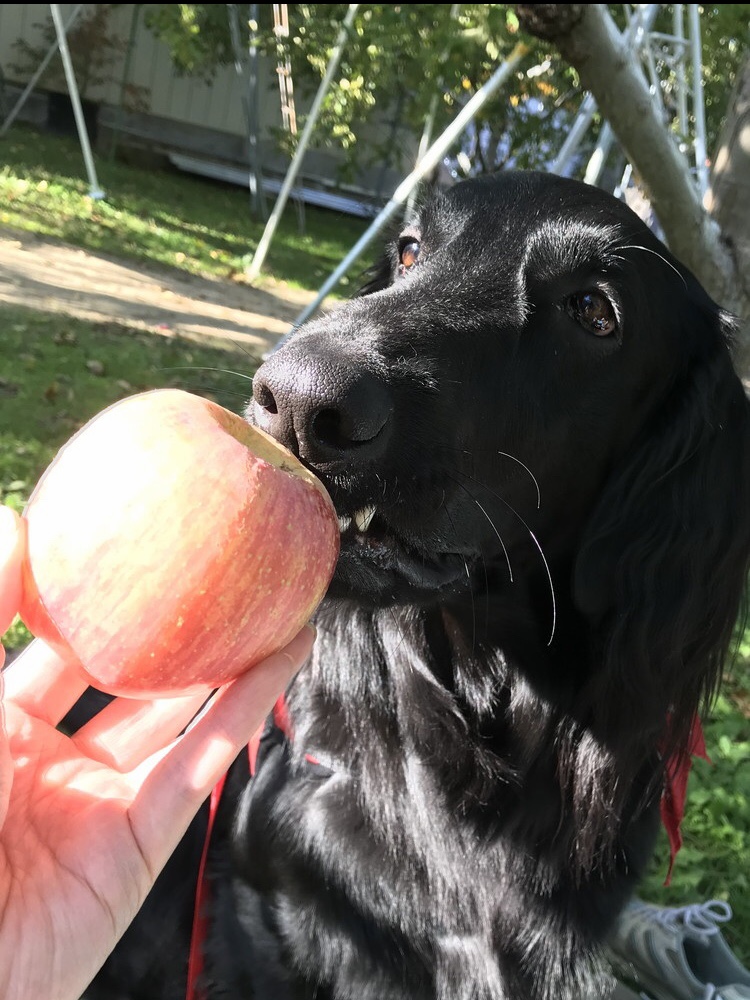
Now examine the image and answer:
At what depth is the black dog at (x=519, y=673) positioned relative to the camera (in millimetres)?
1798

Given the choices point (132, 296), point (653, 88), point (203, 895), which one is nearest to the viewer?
point (203, 895)

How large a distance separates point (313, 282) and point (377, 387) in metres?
9.24

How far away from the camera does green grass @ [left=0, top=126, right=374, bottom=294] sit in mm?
8875

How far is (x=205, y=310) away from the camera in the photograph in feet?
24.9

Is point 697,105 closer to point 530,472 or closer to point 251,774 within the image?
point 530,472

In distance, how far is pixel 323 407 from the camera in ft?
4.08

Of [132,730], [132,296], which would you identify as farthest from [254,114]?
[132,730]

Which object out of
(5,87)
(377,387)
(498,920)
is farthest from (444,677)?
(5,87)

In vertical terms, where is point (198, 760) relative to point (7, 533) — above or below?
below

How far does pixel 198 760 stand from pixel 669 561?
1148 millimetres

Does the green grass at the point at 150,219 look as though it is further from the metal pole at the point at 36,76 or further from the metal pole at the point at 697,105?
the metal pole at the point at 697,105

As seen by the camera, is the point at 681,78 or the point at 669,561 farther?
the point at 681,78

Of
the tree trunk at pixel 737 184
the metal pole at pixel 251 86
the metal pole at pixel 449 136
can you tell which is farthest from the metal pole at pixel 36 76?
the tree trunk at pixel 737 184

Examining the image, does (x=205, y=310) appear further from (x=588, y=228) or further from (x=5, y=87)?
(x=5, y=87)
